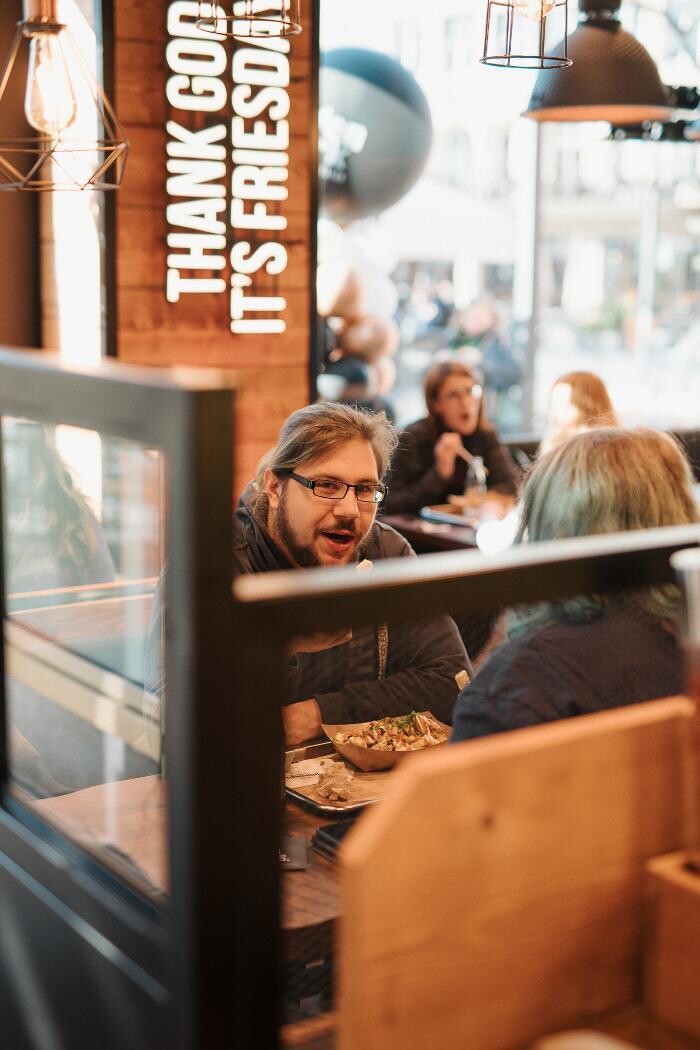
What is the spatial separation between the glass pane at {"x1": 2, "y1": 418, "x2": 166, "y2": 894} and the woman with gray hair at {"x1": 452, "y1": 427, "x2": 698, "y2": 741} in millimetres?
Answer: 478

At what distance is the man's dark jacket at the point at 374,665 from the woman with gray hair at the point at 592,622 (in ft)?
2.11

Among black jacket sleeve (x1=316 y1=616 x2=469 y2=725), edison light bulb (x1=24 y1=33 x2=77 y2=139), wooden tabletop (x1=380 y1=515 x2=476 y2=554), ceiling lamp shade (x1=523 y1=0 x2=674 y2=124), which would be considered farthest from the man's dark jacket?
ceiling lamp shade (x1=523 y1=0 x2=674 y2=124)

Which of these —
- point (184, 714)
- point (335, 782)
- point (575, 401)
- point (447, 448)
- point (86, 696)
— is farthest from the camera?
point (447, 448)

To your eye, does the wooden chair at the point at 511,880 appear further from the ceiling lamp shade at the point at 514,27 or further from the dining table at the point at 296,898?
the ceiling lamp shade at the point at 514,27

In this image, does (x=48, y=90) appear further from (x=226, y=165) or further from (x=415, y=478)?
(x=415, y=478)

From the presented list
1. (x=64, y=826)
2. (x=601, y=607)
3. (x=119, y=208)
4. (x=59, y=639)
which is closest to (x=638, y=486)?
(x=601, y=607)

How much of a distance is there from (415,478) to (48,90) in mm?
2952

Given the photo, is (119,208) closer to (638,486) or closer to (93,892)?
(638,486)

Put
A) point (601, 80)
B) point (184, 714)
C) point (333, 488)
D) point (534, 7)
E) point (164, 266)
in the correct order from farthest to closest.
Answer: point (164, 266)
point (601, 80)
point (534, 7)
point (333, 488)
point (184, 714)

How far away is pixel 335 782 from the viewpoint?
1.92 meters

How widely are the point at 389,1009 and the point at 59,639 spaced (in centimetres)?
67

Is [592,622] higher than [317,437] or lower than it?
lower

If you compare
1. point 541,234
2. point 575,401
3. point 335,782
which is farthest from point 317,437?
point 541,234

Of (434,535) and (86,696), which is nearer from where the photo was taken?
(86,696)
